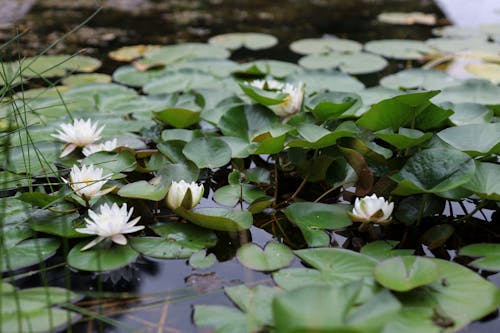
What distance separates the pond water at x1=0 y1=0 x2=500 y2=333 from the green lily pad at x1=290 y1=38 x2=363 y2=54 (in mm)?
83

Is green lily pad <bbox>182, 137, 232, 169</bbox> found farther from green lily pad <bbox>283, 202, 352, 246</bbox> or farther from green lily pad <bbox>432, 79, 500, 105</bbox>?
green lily pad <bbox>432, 79, 500, 105</bbox>

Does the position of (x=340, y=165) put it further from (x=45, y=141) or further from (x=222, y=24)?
(x=222, y=24)

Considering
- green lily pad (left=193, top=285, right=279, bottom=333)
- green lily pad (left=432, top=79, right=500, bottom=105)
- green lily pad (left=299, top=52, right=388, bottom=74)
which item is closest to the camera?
green lily pad (left=193, top=285, right=279, bottom=333)

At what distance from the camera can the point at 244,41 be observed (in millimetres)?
2971

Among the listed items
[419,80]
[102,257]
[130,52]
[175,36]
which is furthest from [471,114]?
[175,36]

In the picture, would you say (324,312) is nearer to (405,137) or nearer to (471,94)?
(405,137)

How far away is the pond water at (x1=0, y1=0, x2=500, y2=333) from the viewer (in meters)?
1.02

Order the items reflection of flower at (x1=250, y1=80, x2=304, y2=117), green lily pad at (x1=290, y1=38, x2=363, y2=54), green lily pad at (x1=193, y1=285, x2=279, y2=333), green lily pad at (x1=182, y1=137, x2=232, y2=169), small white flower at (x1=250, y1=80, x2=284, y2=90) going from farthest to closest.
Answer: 1. green lily pad at (x1=290, y1=38, x2=363, y2=54)
2. small white flower at (x1=250, y1=80, x2=284, y2=90)
3. reflection of flower at (x1=250, y1=80, x2=304, y2=117)
4. green lily pad at (x1=182, y1=137, x2=232, y2=169)
5. green lily pad at (x1=193, y1=285, x2=279, y2=333)

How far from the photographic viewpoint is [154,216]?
4.30ft

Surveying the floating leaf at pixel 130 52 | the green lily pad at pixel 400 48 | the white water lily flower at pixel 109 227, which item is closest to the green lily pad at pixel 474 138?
the white water lily flower at pixel 109 227

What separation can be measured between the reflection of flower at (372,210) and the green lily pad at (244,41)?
1864mm

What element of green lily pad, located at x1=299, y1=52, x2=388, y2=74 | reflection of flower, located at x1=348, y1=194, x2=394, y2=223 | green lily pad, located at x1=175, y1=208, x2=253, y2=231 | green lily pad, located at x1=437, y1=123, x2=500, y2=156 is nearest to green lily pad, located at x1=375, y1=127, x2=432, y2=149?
green lily pad, located at x1=437, y1=123, x2=500, y2=156

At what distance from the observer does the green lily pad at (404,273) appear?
96 cm

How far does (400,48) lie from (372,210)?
1.89 m
